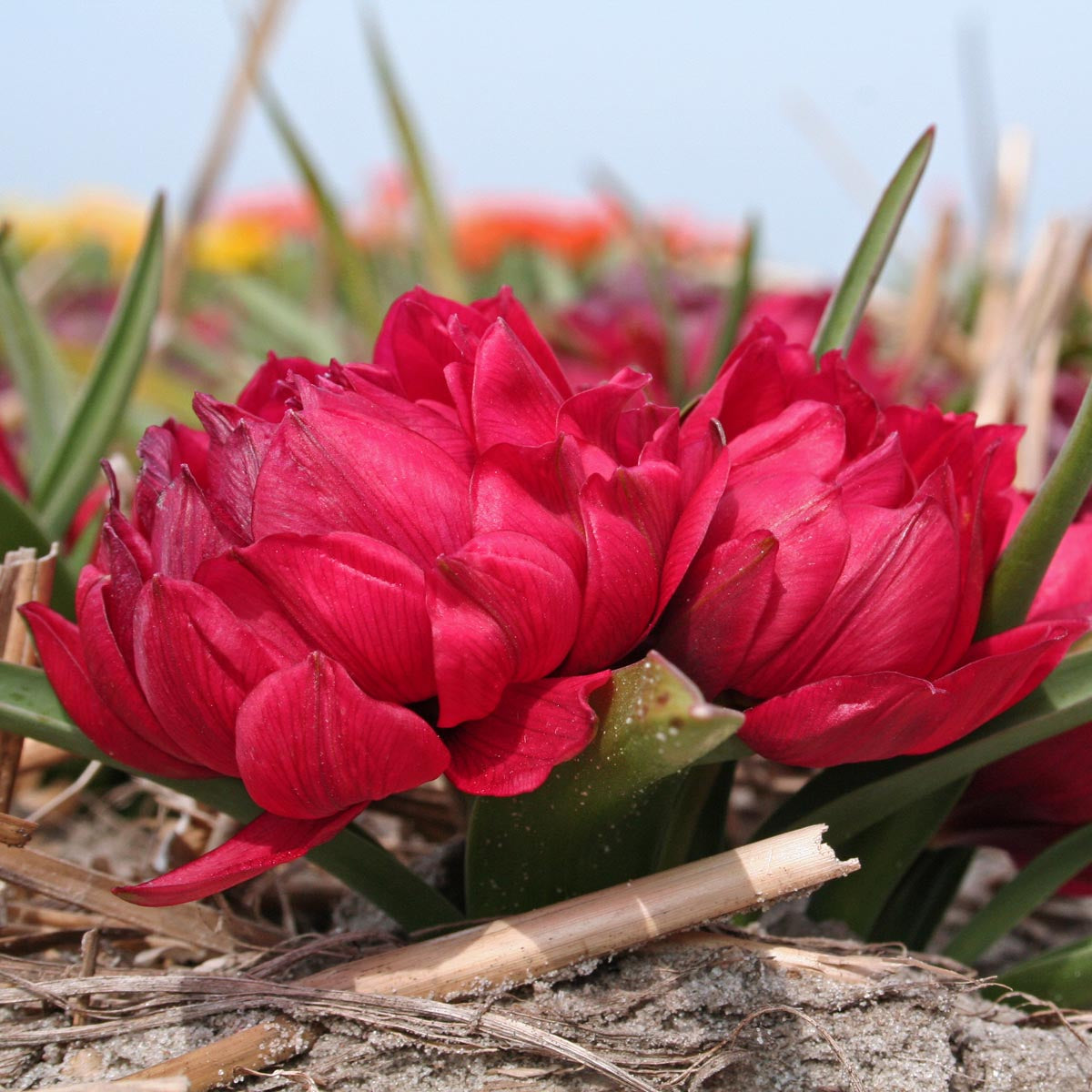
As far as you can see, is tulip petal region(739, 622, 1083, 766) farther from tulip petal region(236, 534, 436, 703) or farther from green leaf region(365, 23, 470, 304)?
green leaf region(365, 23, 470, 304)

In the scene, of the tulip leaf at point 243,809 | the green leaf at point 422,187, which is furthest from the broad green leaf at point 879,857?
the green leaf at point 422,187

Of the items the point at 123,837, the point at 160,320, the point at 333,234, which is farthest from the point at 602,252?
the point at 123,837

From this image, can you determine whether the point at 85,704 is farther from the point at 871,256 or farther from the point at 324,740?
the point at 871,256

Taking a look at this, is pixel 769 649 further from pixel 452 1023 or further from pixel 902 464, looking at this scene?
pixel 452 1023

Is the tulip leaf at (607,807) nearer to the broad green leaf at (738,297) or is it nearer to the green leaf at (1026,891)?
the green leaf at (1026,891)

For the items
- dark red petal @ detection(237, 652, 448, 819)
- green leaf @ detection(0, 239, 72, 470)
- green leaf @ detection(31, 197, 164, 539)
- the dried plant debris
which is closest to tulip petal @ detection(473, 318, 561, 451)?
dark red petal @ detection(237, 652, 448, 819)

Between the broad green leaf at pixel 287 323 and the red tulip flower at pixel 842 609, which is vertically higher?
the red tulip flower at pixel 842 609
